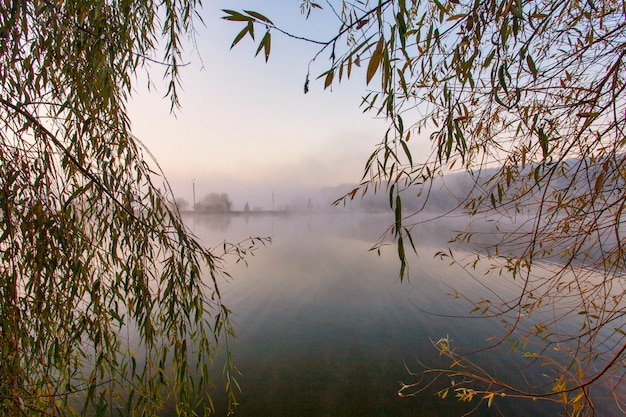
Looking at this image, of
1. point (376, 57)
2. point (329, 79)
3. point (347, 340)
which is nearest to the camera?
point (376, 57)

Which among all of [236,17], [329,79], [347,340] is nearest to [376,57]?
[329,79]

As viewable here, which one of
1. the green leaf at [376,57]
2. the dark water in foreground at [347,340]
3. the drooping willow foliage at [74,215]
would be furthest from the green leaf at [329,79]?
the dark water in foreground at [347,340]

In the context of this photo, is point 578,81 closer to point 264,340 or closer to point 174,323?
point 174,323

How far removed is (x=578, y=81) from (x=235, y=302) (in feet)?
18.1

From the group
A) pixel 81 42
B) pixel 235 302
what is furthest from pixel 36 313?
pixel 235 302

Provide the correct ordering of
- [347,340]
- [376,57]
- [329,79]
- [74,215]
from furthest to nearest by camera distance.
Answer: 1. [347,340]
2. [74,215]
3. [329,79]
4. [376,57]

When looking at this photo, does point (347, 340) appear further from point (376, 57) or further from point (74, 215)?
point (376, 57)

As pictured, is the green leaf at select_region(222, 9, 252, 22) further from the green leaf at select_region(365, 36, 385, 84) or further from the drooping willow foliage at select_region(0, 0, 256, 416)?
the drooping willow foliage at select_region(0, 0, 256, 416)

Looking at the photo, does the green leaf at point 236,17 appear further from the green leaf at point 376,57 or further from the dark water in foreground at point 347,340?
the dark water in foreground at point 347,340

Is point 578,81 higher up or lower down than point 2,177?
higher up

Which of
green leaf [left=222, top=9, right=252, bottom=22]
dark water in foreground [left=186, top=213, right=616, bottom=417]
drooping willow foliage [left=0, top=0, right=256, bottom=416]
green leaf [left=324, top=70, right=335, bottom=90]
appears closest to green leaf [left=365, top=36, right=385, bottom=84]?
green leaf [left=324, top=70, right=335, bottom=90]

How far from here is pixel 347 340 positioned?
4.17 m

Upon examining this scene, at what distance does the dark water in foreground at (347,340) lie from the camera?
9.80ft

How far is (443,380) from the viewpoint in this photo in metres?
3.31
